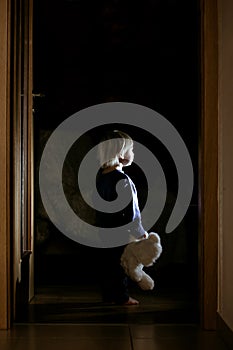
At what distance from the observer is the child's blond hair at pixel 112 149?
150 inches

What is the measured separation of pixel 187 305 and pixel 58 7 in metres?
3.12

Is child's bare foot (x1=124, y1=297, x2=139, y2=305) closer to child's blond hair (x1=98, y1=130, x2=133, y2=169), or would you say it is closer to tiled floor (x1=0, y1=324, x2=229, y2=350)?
tiled floor (x1=0, y1=324, x2=229, y2=350)

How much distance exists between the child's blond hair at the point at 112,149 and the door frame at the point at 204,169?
1.00 m

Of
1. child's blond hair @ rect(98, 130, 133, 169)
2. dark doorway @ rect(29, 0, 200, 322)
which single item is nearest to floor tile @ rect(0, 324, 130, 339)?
child's blond hair @ rect(98, 130, 133, 169)

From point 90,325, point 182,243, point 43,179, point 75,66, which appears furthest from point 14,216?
point 75,66

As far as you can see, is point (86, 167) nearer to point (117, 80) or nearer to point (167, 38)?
point (117, 80)

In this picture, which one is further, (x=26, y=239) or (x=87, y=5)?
(x=87, y=5)

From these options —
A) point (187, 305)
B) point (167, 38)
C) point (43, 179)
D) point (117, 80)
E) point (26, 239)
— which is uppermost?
point (167, 38)

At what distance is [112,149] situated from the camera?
3.84 metres

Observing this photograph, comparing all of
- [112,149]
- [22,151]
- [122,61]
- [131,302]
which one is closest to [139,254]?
[131,302]

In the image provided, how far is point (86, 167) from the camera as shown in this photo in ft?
16.2

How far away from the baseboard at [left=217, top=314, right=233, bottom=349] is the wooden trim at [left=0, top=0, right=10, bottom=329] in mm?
932

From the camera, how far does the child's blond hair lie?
382 cm

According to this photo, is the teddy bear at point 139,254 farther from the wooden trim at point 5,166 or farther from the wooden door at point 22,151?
the wooden trim at point 5,166
